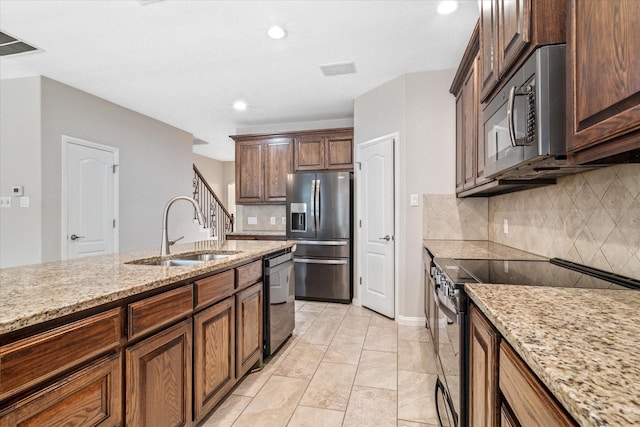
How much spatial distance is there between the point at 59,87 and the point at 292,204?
9.89 feet

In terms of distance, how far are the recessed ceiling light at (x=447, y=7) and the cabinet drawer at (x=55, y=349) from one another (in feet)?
8.98

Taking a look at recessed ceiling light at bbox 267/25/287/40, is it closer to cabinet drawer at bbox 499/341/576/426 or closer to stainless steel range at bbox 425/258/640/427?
stainless steel range at bbox 425/258/640/427

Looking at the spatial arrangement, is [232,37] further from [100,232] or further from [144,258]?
[100,232]

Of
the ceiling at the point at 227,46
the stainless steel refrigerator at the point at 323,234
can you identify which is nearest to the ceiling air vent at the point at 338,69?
the ceiling at the point at 227,46

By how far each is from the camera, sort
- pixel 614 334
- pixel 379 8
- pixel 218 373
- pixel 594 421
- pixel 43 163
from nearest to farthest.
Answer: pixel 594 421
pixel 614 334
pixel 218 373
pixel 379 8
pixel 43 163

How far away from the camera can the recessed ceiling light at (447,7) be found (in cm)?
233

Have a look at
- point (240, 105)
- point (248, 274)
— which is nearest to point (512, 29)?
point (248, 274)

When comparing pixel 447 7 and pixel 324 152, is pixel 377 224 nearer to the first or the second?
pixel 324 152

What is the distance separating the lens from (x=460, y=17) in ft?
8.29

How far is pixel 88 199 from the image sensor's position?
406 cm

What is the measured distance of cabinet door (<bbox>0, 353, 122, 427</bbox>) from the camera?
2.92 ft

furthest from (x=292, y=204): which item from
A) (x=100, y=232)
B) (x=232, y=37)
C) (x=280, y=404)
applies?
(x=280, y=404)

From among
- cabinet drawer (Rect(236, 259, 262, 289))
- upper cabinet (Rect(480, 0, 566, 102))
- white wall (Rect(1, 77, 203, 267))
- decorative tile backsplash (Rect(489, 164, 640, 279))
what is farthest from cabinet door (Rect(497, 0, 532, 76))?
white wall (Rect(1, 77, 203, 267))

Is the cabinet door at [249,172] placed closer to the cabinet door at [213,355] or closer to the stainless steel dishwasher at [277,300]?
the stainless steel dishwasher at [277,300]
